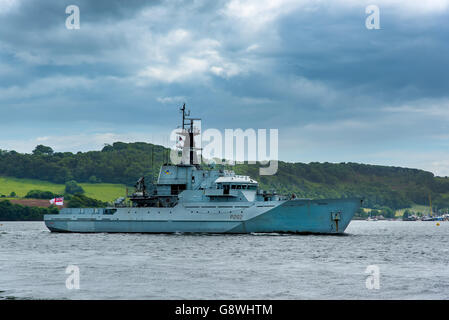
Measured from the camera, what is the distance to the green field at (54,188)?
131 metres

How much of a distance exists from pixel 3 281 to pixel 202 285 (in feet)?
28.6

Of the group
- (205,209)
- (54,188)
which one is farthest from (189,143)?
(54,188)

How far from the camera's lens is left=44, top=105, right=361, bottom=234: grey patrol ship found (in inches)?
1821

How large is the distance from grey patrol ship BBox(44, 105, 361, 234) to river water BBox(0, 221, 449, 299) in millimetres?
5370

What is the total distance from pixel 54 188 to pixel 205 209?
363 ft

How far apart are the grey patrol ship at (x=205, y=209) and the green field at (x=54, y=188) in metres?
72.0

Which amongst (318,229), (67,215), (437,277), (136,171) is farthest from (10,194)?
(437,277)

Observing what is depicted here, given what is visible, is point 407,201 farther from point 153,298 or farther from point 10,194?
point 153,298

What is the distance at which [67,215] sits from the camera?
56.9 metres

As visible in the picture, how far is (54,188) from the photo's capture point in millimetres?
148750

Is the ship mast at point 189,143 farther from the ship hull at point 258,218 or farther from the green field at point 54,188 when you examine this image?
the green field at point 54,188

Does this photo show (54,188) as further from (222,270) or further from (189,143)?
(222,270)

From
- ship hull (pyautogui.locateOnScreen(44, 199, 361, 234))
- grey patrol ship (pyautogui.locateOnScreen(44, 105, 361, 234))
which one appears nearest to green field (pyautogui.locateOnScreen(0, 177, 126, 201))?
grey patrol ship (pyautogui.locateOnScreen(44, 105, 361, 234))

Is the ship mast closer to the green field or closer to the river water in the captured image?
the river water
